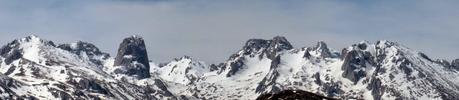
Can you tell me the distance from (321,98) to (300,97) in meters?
4.98

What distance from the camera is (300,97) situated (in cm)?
16675

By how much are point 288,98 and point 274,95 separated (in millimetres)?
7274

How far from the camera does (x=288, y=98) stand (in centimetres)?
16500

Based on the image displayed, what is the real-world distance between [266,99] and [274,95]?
1569 millimetres

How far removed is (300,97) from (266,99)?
7.31 meters

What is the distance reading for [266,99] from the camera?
563ft

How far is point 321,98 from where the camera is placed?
17000 cm

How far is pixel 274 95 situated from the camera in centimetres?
17200

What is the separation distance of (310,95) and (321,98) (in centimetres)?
226

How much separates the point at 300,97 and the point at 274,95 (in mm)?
6630

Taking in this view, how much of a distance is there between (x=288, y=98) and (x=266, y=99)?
744cm

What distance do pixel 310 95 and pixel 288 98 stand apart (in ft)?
24.9

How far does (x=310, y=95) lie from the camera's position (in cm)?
17138
